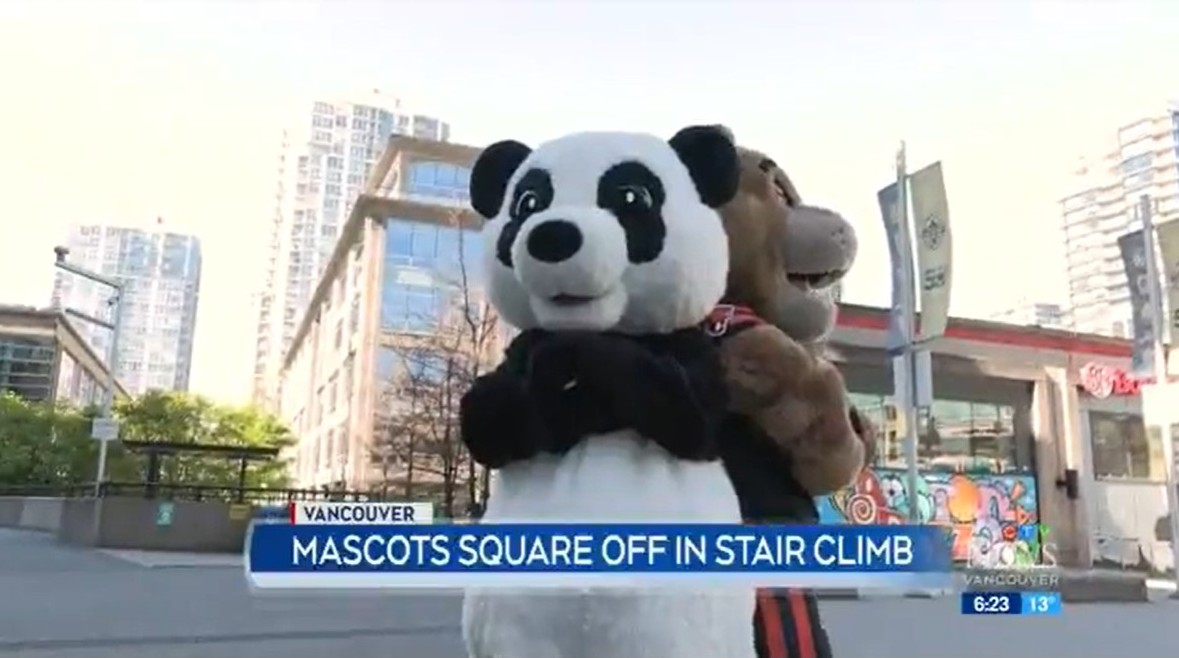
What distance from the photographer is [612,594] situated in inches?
75.7

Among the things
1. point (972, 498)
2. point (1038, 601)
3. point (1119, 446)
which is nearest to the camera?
point (1038, 601)

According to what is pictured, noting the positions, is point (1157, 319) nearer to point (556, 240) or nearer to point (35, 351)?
point (556, 240)

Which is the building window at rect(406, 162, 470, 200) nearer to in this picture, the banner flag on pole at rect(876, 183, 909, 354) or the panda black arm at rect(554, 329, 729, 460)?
the banner flag on pole at rect(876, 183, 909, 354)

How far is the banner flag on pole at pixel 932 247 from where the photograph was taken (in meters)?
12.8

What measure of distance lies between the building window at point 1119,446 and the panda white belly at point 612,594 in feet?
68.4

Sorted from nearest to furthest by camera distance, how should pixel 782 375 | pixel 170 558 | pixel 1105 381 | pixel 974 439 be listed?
pixel 782 375 → pixel 170 558 → pixel 1105 381 → pixel 974 439

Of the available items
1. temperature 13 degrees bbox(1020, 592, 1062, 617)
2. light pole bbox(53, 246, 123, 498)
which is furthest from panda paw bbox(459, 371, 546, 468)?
light pole bbox(53, 246, 123, 498)

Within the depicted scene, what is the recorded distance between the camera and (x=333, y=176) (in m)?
67.8

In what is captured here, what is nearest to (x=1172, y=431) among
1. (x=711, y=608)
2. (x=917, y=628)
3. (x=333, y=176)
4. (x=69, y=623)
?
(x=917, y=628)

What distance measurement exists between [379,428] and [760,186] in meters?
31.4

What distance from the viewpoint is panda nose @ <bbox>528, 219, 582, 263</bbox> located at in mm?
2002

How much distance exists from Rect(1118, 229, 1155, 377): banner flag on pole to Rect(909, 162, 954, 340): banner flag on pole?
4.92 m

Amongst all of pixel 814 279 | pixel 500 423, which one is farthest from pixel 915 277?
pixel 500 423

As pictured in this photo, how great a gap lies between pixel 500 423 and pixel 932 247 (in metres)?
12.1
